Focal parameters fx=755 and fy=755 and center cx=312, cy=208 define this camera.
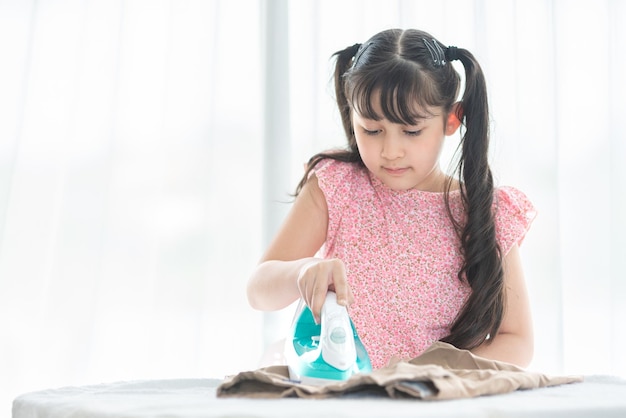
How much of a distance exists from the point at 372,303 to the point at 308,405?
66 centimetres

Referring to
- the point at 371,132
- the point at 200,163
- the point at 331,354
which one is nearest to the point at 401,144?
the point at 371,132

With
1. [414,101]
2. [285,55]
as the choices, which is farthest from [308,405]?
[285,55]

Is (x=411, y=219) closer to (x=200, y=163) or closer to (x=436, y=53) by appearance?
(x=436, y=53)

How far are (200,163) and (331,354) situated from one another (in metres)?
1.16

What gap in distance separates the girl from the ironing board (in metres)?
0.41

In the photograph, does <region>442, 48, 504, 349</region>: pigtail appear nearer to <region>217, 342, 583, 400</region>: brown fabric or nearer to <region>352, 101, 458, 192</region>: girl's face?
<region>352, 101, 458, 192</region>: girl's face

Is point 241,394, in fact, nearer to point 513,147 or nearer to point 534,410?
point 534,410

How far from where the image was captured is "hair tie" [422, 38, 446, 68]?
1.17 metres

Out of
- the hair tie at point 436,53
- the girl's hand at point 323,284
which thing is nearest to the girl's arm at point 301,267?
the girl's hand at point 323,284

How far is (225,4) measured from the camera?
6.20 ft

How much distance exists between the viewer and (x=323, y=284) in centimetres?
81

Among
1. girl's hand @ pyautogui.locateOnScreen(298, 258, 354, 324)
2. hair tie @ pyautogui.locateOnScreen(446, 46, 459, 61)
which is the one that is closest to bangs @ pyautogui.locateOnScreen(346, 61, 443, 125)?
hair tie @ pyautogui.locateOnScreen(446, 46, 459, 61)

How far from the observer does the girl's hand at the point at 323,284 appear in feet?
2.62

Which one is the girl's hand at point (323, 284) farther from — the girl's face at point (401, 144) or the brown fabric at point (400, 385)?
the girl's face at point (401, 144)
